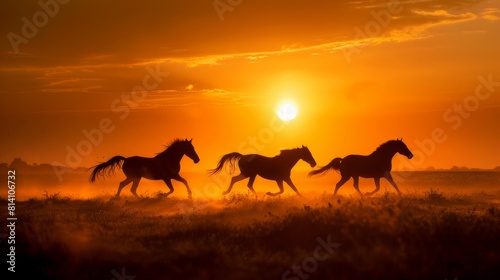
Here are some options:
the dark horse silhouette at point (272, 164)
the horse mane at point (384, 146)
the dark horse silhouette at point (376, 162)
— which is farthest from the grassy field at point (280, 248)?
the horse mane at point (384, 146)

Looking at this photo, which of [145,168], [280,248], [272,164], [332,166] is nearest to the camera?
[280,248]

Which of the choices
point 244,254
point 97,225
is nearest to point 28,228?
point 97,225

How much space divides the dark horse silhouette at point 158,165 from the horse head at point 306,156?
3965 mm

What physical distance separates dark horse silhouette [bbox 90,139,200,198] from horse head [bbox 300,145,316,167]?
396 centimetres

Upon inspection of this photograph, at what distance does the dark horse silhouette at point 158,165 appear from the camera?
24.4m

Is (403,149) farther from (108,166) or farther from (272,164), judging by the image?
(108,166)

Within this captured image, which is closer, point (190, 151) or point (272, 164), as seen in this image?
point (272, 164)

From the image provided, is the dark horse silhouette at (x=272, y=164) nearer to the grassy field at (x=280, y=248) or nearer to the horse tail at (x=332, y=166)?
the horse tail at (x=332, y=166)

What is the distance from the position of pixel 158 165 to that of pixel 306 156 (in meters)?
5.35

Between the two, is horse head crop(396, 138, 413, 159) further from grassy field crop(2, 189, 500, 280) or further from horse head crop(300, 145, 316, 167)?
grassy field crop(2, 189, 500, 280)

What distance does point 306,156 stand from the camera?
24.0 metres

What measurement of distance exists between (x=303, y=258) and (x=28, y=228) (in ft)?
21.2

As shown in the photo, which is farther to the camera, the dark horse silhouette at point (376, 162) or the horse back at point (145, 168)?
the horse back at point (145, 168)

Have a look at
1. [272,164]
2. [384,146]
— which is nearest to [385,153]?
[384,146]
